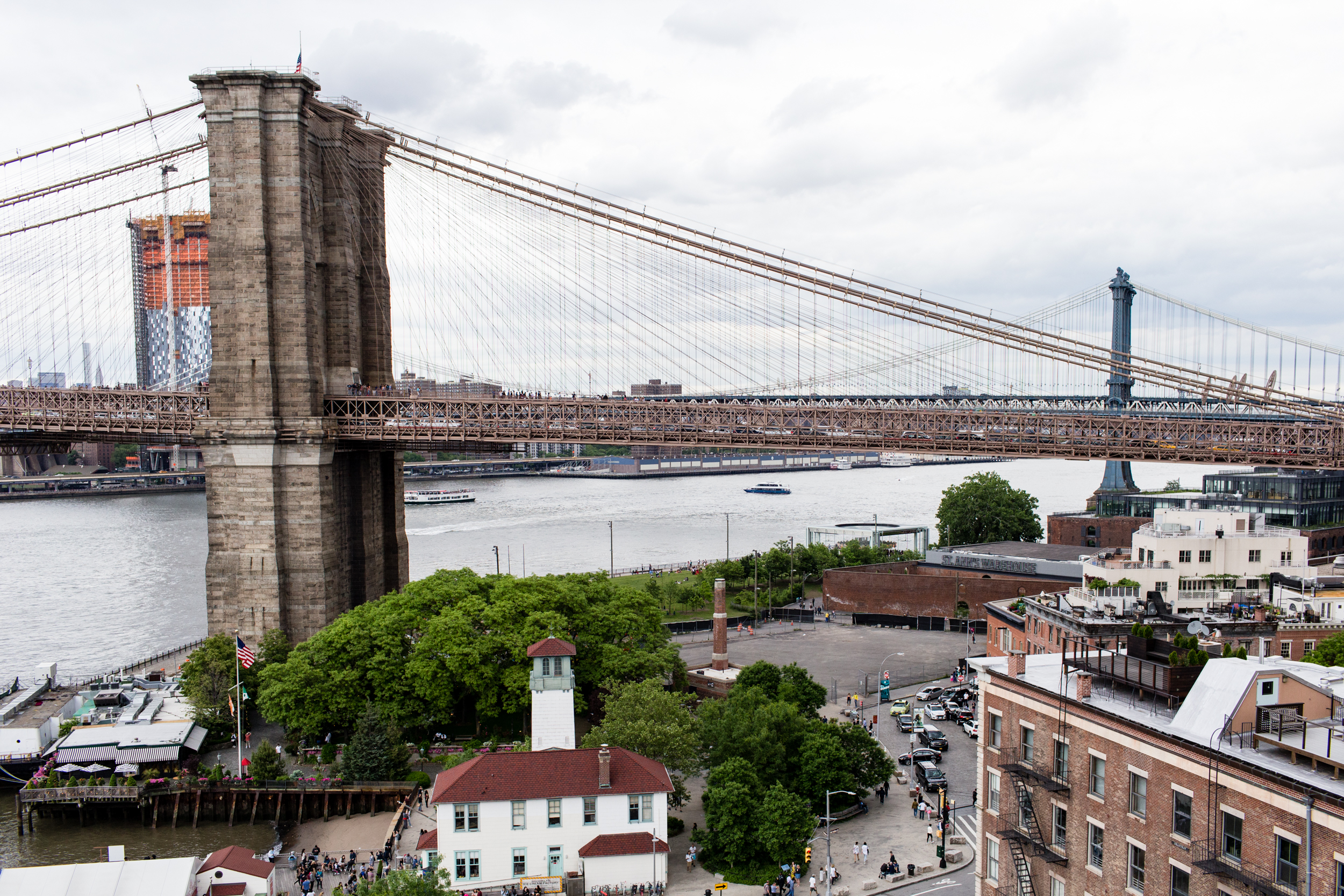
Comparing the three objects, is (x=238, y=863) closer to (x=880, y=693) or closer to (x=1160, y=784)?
(x=1160, y=784)

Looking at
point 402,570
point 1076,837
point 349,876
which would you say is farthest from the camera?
point 402,570

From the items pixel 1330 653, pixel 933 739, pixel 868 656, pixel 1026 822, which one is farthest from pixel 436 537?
pixel 1026 822

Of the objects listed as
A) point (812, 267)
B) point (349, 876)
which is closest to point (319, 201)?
point (812, 267)

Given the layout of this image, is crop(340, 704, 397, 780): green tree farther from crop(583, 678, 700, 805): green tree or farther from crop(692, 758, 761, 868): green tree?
crop(692, 758, 761, 868): green tree

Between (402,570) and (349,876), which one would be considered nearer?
(349,876)

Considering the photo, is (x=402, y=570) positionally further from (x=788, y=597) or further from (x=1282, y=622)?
(x=1282, y=622)

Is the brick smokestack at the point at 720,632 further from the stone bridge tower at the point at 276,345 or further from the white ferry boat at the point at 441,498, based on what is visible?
the white ferry boat at the point at 441,498
